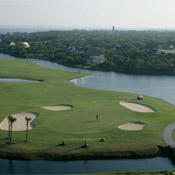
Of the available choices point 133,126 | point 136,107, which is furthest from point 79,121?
point 136,107

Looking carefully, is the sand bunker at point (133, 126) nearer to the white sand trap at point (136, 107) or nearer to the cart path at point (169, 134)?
the cart path at point (169, 134)

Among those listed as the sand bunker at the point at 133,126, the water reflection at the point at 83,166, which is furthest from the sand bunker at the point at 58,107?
the water reflection at the point at 83,166

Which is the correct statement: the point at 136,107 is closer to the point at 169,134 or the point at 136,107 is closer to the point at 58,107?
the point at 169,134

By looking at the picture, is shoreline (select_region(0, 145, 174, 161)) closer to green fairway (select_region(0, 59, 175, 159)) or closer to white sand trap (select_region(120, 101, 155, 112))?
green fairway (select_region(0, 59, 175, 159))

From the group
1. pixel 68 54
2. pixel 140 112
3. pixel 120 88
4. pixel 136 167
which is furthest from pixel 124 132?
pixel 68 54

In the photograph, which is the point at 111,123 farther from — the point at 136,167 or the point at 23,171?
the point at 23,171

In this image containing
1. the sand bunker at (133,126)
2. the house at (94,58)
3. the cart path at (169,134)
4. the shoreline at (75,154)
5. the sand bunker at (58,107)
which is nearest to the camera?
the shoreline at (75,154)
